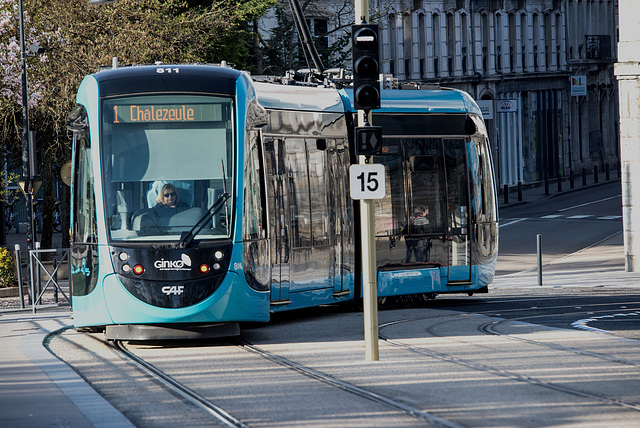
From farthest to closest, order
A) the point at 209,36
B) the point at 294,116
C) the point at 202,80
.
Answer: the point at 209,36 < the point at 294,116 < the point at 202,80

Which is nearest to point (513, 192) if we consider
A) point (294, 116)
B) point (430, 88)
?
point (430, 88)

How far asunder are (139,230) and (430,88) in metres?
7.18

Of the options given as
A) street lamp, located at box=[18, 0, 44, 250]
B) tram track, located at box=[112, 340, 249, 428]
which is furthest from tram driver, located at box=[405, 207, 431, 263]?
street lamp, located at box=[18, 0, 44, 250]

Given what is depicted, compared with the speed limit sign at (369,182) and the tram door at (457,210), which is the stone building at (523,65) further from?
the speed limit sign at (369,182)

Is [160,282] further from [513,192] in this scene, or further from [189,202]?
[513,192]

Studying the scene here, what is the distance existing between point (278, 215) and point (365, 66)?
3.85 meters

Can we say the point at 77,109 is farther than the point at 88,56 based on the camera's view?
No

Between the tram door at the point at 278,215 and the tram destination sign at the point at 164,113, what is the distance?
1555mm

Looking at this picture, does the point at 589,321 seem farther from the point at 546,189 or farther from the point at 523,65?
the point at 523,65

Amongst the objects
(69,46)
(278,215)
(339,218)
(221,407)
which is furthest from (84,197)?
(69,46)

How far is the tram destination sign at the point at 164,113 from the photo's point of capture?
42.2ft

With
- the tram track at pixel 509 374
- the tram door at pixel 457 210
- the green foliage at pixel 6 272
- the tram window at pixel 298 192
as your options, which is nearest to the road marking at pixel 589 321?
the tram track at pixel 509 374

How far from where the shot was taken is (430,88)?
59.8 feet

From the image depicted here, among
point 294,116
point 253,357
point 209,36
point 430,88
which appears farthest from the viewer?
point 209,36
